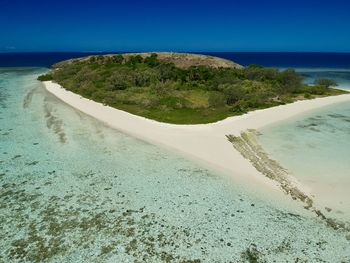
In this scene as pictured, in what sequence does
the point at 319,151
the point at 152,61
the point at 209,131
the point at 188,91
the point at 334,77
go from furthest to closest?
the point at 334,77, the point at 152,61, the point at 188,91, the point at 209,131, the point at 319,151

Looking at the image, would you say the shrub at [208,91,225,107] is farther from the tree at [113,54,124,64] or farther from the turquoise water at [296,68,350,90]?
the tree at [113,54,124,64]

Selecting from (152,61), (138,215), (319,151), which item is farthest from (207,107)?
(152,61)

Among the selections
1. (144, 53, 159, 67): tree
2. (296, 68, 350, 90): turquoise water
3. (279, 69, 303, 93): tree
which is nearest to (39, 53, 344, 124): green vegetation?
(279, 69, 303, 93): tree

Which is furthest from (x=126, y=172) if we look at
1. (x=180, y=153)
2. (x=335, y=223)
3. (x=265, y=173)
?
(x=335, y=223)

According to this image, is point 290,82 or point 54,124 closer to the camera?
point 54,124

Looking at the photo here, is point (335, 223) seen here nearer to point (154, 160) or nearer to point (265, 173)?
point (265, 173)

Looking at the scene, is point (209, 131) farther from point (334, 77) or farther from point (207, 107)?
point (334, 77)
